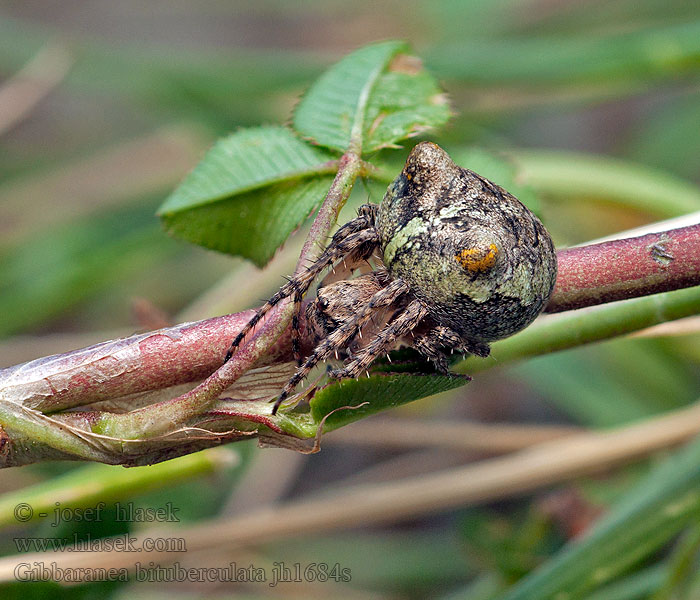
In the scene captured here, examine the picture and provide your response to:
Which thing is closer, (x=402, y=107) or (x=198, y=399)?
(x=198, y=399)

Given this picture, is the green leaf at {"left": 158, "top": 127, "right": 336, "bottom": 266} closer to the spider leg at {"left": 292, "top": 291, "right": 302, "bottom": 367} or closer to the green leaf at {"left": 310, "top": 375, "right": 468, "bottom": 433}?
the spider leg at {"left": 292, "top": 291, "right": 302, "bottom": 367}

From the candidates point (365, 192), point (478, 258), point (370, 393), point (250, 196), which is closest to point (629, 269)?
point (478, 258)

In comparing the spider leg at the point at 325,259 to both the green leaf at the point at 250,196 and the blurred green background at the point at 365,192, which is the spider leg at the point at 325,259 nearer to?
the green leaf at the point at 250,196

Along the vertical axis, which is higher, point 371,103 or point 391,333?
point 371,103

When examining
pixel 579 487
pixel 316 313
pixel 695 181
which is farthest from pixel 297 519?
pixel 695 181

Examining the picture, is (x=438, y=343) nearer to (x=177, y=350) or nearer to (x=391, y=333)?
(x=391, y=333)

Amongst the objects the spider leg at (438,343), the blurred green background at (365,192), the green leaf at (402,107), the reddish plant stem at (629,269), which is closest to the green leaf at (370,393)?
the spider leg at (438,343)

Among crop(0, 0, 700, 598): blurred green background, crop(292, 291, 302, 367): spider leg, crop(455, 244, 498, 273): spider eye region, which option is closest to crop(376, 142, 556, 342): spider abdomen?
crop(455, 244, 498, 273): spider eye region
